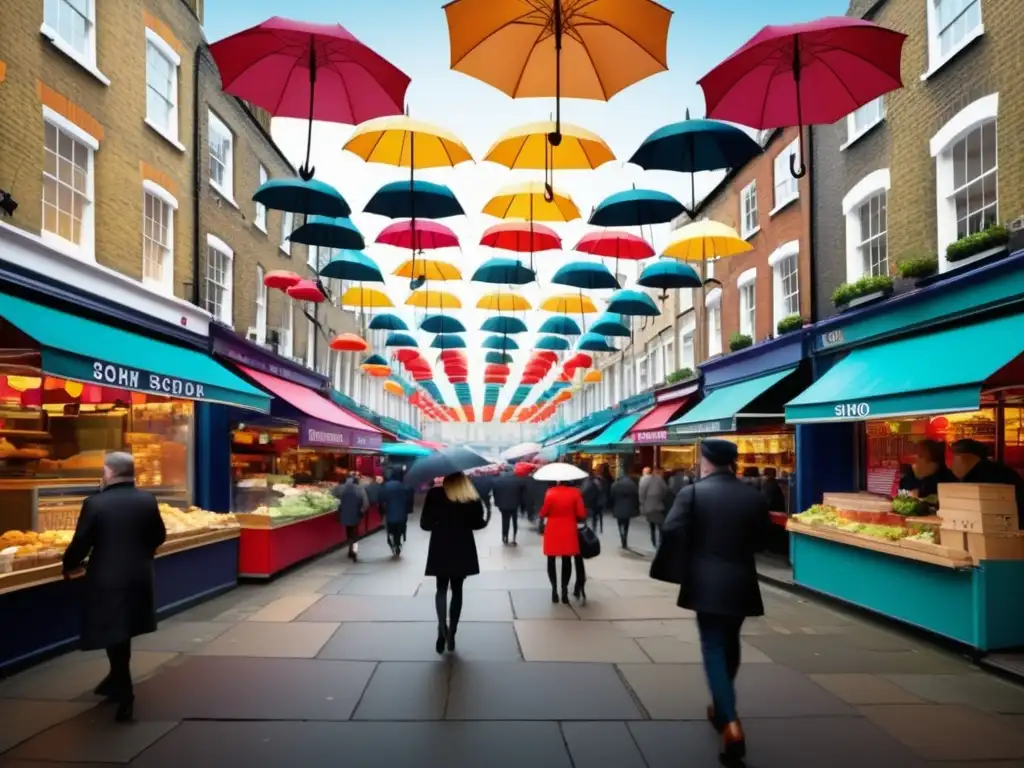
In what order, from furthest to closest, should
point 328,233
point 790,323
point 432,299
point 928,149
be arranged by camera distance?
point 432,299
point 790,323
point 328,233
point 928,149

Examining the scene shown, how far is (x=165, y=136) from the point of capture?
13461mm

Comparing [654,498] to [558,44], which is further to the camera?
[654,498]

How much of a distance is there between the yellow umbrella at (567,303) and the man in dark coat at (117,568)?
1714 cm

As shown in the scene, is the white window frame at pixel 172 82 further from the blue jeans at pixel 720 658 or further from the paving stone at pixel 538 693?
the blue jeans at pixel 720 658

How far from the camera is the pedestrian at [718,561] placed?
5055 mm

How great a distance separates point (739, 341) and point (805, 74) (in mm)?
10066

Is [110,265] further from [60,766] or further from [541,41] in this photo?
[60,766]

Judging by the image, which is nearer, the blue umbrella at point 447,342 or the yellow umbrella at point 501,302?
the yellow umbrella at point 501,302

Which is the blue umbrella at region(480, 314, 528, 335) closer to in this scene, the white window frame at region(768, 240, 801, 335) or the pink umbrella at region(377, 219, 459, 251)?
the pink umbrella at region(377, 219, 459, 251)

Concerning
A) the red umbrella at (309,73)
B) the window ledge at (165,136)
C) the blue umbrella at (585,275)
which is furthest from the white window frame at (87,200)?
the blue umbrella at (585,275)

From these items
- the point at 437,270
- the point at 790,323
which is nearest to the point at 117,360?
the point at 437,270

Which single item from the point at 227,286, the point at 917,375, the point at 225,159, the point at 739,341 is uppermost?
the point at 225,159

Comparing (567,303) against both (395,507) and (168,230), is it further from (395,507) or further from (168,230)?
(168,230)

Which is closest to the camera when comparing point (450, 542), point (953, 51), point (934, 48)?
point (450, 542)
